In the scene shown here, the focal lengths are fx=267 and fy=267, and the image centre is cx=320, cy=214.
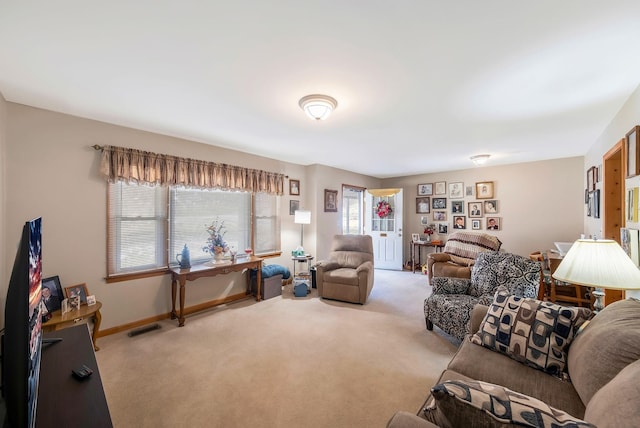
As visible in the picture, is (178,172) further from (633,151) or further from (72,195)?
(633,151)

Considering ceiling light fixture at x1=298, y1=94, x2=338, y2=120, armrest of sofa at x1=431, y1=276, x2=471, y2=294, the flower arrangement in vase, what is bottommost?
armrest of sofa at x1=431, y1=276, x2=471, y2=294

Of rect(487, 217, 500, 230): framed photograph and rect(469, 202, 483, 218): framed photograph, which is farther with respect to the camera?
rect(469, 202, 483, 218): framed photograph

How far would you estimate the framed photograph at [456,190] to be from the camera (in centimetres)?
611

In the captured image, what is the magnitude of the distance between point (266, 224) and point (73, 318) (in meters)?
2.75

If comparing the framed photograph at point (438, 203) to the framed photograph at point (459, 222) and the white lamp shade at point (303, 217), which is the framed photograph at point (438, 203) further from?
the white lamp shade at point (303, 217)

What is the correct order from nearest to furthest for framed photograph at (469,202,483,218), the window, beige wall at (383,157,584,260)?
the window, beige wall at (383,157,584,260), framed photograph at (469,202,483,218)

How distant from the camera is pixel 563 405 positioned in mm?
1245

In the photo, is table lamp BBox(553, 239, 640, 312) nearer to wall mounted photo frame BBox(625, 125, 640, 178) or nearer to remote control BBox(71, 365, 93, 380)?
wall mounted photo frame BBox(625, 125, 640, 178)

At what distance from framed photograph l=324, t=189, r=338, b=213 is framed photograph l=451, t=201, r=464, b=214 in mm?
2757

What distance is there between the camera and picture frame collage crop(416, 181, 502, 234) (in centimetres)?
575

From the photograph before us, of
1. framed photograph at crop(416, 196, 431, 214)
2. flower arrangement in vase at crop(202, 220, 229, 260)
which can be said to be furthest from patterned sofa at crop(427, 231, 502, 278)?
flower arrangement in vase at crop(202, 220, 229, 260)

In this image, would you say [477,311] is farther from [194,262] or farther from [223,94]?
[194,262]

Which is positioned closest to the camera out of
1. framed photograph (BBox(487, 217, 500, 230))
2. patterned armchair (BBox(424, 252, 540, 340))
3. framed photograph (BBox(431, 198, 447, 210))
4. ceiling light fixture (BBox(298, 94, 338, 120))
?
ceiling light fixture (BBox(298, 94, 338, 120))

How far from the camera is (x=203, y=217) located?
12.8 ft
